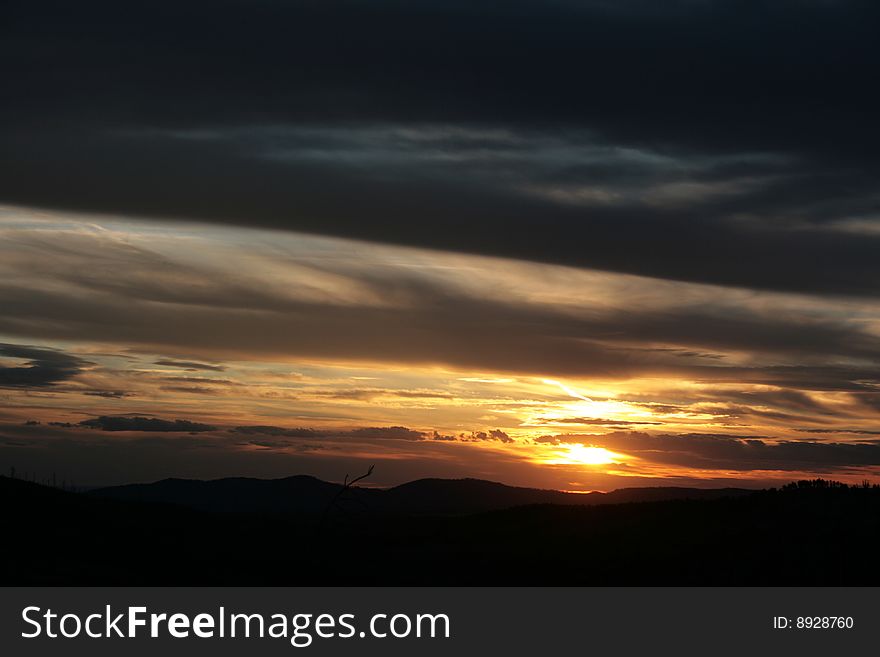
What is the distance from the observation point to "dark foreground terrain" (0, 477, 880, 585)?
3950 centimetres

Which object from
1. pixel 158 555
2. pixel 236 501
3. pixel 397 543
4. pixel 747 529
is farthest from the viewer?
pixel 236 501

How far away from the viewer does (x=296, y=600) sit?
33906mm

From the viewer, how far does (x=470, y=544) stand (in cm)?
4941

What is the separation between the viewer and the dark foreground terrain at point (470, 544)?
130ft

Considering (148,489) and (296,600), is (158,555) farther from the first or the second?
(148,489)

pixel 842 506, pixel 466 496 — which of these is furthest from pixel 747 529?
pixel 466 496

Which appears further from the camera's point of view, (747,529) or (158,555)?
(747,529)

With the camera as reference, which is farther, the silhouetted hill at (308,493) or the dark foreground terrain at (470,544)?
the silhouetted hill at (308,493)

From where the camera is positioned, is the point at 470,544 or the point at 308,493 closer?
the point at 470,544

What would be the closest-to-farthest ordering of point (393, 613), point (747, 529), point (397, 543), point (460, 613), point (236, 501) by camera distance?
1. point (393, 613)
2. point (460, 613)
3. point (747, 529)
4. point (397, 543)
5. point (236, 501)

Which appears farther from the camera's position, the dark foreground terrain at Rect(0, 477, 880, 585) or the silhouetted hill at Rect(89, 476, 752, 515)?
the silhouetted hill at Rect(89, 476, 752, 515)

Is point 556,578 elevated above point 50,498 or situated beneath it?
situated beneath

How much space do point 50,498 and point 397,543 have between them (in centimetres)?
1667

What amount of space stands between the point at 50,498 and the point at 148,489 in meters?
131
